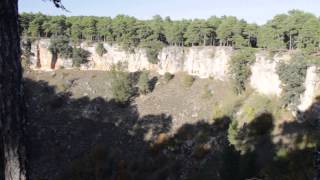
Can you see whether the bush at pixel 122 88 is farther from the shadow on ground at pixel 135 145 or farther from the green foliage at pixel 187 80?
the green foliage at pixel 187 80

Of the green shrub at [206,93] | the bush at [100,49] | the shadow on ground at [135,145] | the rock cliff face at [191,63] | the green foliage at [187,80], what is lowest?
the shadow on ground at [135,145]

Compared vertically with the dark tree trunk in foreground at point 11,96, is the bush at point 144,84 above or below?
below

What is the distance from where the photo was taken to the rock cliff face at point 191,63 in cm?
6213

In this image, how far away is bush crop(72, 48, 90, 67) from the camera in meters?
84.9

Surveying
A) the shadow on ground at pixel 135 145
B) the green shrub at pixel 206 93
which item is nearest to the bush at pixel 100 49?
the shadow on ground at pixel 135 145

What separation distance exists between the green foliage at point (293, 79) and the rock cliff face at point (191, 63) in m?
0.67

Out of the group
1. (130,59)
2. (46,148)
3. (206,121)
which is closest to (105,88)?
(130,59)

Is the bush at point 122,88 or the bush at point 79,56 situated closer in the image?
the bush at point 122,88

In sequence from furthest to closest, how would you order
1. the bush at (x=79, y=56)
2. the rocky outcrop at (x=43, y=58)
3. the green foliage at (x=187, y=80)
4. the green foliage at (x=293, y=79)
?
1. the rocky outcrop at (x=43, y=58)
2. the bush at (x=79, y=56)
3. the green foliage at (x=187, y=80)
4. the green foliage at (x=293, y=79)

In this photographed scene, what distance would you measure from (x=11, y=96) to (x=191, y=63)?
71.4m

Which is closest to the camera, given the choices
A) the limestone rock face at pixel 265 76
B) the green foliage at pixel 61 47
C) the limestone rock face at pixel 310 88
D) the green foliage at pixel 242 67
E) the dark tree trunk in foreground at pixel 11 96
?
the dark tree trunk in foreground at pixel 11 96

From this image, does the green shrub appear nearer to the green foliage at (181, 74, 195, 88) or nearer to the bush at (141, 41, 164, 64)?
the green foliage at (181, 74, 195, 88)

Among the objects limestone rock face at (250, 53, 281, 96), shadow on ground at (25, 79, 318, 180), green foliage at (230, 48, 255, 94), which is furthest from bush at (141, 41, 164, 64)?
limestone rock face at (250, 53, 281, 96)

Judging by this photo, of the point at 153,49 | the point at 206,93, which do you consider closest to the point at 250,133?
the point at 206,93
